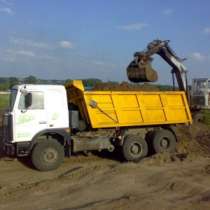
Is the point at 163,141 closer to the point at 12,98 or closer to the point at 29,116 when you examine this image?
the point at 29,116

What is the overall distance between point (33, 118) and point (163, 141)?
16.3 ft

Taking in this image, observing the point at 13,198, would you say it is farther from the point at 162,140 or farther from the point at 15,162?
the point at 162,140

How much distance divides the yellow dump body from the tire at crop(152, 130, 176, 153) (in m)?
0.40

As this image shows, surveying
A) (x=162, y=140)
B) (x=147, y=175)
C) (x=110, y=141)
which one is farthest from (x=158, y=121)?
(x=147, y=175)

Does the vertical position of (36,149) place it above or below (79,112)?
below

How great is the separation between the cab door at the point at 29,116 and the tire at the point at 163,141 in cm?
412

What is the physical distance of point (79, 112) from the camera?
51.0ft

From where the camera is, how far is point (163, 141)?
55.6ft

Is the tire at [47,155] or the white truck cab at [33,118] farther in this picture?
the tire at [47,155]

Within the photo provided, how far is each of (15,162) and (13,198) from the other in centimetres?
478

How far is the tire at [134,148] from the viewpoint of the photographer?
1606cm

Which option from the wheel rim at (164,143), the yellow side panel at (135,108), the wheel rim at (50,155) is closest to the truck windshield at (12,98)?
the wheel rim at (50,155)

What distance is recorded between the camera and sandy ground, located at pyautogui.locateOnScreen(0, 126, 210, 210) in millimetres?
9539

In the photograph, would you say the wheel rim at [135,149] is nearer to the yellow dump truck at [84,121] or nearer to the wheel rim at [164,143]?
the yellow dump truck at [84,121]
